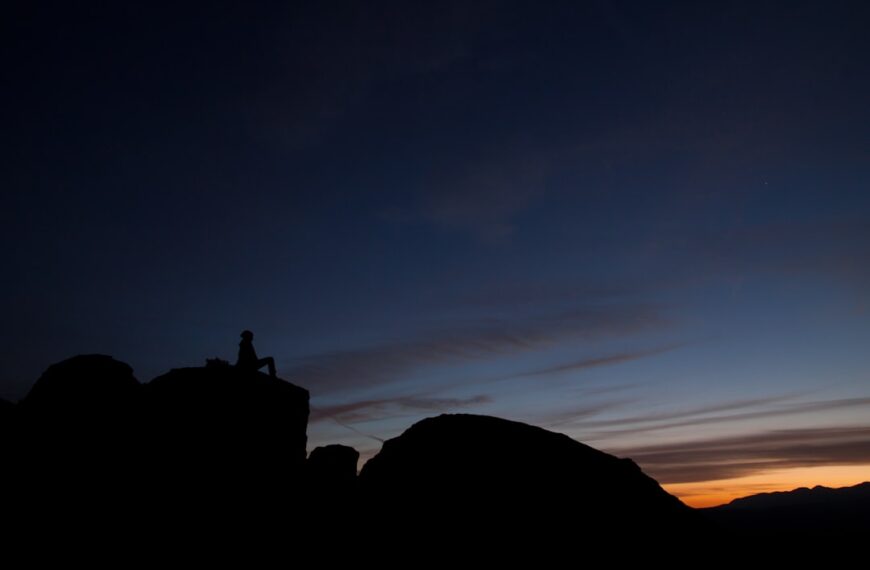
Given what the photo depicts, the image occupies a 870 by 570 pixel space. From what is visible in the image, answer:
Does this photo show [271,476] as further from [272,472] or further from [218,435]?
[218,435]

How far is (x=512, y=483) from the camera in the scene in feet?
31.4

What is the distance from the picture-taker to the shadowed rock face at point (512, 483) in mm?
9148

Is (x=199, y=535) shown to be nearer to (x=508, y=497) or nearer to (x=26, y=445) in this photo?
(x=26, y=445)

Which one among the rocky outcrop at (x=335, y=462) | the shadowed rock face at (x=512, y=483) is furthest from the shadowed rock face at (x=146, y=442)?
the shadowed rock face at (x=512, y=483)

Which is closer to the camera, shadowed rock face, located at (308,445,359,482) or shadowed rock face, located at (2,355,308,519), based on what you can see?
shadowed rock face, located at (2,355,308,519)

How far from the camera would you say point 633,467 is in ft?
36.0

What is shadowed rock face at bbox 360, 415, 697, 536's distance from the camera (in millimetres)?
9148

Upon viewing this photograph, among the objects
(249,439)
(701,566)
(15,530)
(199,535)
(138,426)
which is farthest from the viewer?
(249,439)

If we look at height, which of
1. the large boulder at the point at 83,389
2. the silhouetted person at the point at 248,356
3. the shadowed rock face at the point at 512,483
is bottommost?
the shadowed rock face at the point at 512,483

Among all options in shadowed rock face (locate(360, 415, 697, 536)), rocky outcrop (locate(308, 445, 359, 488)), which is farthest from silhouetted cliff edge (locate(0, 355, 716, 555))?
rocky outcrop (locate(308, 445, 359, 488))

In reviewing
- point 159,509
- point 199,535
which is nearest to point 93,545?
point 159,509

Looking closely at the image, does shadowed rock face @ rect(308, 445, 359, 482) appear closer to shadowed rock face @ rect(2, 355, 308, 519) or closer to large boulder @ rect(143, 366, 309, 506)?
large boulder @ rect(143, 366, 309, 506)

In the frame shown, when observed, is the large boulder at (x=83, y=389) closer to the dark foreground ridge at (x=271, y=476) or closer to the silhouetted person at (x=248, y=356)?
the dark foreground ridge at (x=271, y=476)

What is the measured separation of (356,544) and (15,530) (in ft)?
61.6
